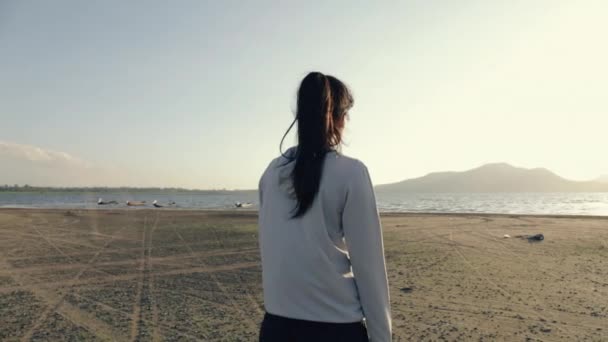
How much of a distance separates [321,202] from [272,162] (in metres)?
0.39

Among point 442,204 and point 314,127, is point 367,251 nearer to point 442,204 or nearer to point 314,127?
point 314,127

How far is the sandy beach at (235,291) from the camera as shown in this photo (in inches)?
205

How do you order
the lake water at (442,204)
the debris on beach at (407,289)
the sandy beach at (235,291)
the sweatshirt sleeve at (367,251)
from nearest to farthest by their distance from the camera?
Answer: the sweatshirt sleeve at (367,251), the sandy beach at (235,291), the debris on beach at (407,289), the lake water at (442,204)

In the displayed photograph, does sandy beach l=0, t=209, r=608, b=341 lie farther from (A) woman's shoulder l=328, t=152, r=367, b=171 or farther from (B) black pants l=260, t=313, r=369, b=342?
(A) woman's shoulder l=328, t=152, r=367, b=171

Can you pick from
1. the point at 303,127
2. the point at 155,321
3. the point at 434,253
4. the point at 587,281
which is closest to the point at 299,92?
the point at 303,127

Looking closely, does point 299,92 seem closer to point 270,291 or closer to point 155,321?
point 270,291

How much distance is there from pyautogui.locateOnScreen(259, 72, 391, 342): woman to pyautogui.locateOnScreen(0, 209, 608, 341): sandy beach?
152 inches

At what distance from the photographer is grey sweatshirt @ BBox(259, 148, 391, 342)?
4.77 feet

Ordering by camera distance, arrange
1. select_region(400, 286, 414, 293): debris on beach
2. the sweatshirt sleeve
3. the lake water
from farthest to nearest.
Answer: the lake water
select_region(400, 286, 414, 293): debris on beach
the sweatshirt sleeve

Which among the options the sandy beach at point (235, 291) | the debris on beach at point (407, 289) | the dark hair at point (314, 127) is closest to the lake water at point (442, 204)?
the sandy beach at point (235, 291)

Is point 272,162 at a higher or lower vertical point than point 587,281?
higher

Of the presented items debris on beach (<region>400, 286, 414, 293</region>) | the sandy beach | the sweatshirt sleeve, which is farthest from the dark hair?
debris on beach (<region>400, 286, 414, 293</region>)

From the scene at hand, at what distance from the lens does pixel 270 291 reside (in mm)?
1608

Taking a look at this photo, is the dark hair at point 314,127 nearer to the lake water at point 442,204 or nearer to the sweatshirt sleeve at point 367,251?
the sweatshirt sleeve at point 367,251
